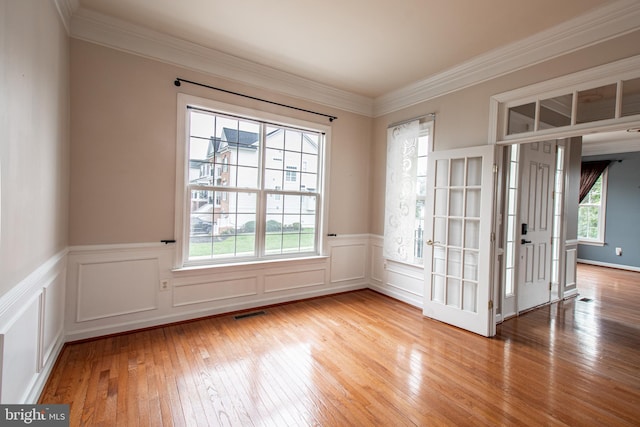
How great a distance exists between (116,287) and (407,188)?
351cm

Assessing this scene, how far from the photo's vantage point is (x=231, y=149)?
348cm

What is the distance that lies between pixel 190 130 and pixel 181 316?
2029mm

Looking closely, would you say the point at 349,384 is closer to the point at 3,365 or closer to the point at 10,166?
the point at 3,365

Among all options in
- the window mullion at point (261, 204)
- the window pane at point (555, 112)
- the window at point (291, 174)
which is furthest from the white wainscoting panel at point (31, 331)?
the window pane at point (555, 112)

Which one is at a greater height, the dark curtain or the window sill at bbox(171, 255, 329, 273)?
the dark curtain

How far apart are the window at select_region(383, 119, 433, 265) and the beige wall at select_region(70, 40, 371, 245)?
230cm

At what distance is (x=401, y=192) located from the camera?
13.4 ft

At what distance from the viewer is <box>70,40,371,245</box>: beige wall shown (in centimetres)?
264

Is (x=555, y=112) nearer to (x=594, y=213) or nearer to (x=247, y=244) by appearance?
(x=247, y=244)

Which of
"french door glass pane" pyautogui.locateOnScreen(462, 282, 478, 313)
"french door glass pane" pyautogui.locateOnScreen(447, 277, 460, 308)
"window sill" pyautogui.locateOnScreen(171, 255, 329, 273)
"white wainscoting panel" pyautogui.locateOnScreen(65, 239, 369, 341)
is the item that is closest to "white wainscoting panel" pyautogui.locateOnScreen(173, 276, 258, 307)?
"white wainscoting panel" pyautogui.locateOnScreen(65, 239, 369, 341)

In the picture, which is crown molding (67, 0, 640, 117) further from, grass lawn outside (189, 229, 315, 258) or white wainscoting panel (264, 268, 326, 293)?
white wainscoting panel (264, 268, 326, 293)

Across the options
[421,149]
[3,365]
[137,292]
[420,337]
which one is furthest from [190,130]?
[420,337]

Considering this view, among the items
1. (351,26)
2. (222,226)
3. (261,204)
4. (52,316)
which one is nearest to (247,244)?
(222,226)

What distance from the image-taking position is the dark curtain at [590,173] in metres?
6.82
